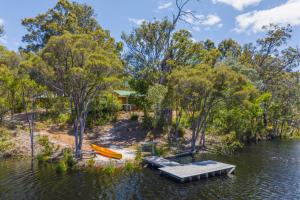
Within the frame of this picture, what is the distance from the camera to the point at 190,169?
2097 centimetres

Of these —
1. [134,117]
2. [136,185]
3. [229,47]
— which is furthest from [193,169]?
[229,47]

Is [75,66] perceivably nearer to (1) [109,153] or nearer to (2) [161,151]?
(1) [109,153]

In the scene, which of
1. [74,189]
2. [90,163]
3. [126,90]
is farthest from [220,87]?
[126,90]

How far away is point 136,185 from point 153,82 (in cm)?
2127

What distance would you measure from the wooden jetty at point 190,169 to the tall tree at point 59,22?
90.3 ft

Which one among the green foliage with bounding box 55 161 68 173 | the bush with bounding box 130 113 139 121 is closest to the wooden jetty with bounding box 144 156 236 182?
the green foliage with bounding box 55 161 68 173

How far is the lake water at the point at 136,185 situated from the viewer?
1625 centimetres

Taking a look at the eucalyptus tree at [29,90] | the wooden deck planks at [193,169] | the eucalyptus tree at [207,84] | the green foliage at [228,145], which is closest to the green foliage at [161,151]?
the wooden deck planks at [193,169]

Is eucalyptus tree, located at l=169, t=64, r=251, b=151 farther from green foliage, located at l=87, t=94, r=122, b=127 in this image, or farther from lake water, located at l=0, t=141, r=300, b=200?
green foliage, located at l=87, t=94, r=122, b=127

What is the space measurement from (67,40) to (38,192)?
11.6m

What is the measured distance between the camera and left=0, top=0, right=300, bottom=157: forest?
22094 millimetres

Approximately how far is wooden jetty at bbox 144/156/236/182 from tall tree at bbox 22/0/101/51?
27.5 metres

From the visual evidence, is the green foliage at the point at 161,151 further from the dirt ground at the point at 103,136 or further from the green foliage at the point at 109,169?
the green foliage at the point at 109,169

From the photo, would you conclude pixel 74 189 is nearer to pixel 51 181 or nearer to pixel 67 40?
pixel 51 181
